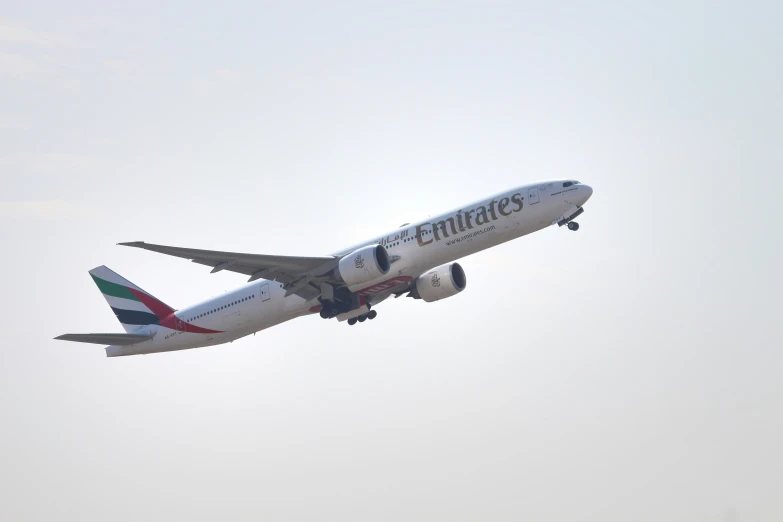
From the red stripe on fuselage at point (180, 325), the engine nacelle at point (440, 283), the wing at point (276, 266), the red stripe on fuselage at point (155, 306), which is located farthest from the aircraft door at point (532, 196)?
the red stripe on fuselage at point (155, 306)

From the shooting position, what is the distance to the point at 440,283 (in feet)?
178

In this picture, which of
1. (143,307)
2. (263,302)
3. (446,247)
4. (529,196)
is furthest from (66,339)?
(529,196)

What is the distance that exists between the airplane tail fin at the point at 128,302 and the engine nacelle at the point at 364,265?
42.0 ft

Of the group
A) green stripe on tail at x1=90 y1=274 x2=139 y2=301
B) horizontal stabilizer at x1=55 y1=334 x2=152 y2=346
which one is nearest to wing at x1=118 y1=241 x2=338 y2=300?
horizontal stabilizer at x1=55 y1=334 x2=152 y2=346

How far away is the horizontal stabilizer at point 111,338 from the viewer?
53.3 meters

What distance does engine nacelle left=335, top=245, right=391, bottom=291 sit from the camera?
48750 millimetres

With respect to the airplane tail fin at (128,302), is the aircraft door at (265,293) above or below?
below

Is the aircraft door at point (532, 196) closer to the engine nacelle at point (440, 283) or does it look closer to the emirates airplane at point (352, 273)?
the emirates airplane at point (352, 273)

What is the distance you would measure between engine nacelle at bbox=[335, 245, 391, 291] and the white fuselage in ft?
2.79

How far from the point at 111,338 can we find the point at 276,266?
39.2ft

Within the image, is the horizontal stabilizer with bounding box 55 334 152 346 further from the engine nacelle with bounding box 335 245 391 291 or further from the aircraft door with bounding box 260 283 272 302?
the engine nacelle with bounding box 335 245 391 291

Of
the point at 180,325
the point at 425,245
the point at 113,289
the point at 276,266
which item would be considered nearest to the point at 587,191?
the point at 425,245

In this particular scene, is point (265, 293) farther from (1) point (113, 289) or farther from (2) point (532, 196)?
(2) point (532, 196)

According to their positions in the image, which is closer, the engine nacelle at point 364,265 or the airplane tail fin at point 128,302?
the engine nacelle at point 364,265
